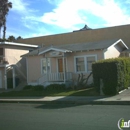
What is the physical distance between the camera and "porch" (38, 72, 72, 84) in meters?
24.2

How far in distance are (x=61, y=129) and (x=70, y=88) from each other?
15.1 metres

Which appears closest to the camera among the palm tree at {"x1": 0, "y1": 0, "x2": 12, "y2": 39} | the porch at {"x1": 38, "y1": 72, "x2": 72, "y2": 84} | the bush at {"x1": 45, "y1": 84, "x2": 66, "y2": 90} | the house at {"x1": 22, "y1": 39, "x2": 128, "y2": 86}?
the bush at {"x1": 45, "y1": 84, "x2": 66, "y2": 90}

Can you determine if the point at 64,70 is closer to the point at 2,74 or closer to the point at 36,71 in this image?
the point at 36,71

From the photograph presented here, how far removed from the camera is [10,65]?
28.7 m

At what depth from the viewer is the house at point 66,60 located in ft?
78.3

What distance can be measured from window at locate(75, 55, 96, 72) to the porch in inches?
42.6

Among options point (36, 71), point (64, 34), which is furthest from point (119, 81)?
point (64, 34)

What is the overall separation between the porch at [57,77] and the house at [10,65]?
178 inches

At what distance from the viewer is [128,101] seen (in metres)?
13.6

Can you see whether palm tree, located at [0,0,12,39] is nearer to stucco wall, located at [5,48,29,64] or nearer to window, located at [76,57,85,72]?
stucco wall, located at [5,48,29,64]

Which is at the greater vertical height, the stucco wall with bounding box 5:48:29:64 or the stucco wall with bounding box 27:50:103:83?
the stucco wall with bounding box 5:48:29:64

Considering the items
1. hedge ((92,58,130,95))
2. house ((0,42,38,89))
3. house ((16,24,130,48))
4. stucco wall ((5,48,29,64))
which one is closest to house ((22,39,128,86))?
house ((0,42,38,89))

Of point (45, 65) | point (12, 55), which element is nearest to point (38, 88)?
point (45, 65)

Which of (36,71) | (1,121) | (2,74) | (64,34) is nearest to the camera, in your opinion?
(1,121)
